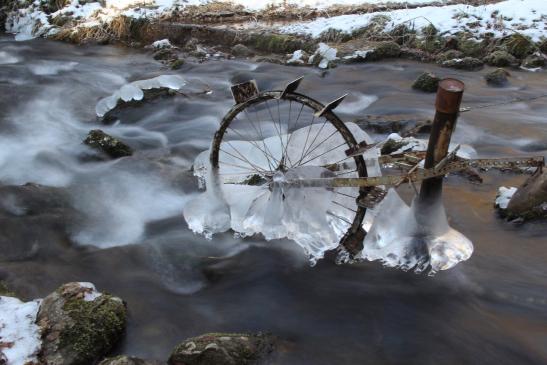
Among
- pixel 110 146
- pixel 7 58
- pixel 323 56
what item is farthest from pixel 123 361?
pixel 7 58

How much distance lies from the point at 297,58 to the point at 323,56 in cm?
71

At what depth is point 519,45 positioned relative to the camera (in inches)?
446

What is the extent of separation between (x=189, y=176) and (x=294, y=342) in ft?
12.2

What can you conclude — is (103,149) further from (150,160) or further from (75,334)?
(75,334)

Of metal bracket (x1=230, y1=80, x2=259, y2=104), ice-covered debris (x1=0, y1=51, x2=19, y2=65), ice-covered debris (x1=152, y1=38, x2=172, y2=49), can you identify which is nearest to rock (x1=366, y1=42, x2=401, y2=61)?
ice-covered debris (x1=152, y1=38, x2=172, y2=49)

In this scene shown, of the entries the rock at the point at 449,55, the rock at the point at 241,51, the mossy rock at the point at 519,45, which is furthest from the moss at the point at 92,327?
the mossy rock at the point at 519,45

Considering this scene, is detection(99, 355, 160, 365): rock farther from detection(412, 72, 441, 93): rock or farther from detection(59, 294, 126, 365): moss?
detection(412, 72, 441, 93): rock

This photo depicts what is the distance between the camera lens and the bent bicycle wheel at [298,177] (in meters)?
4.81

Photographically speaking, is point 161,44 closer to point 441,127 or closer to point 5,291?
point 5,291

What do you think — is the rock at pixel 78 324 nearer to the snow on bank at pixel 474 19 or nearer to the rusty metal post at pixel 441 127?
the rusty metal post at pixel 441 127

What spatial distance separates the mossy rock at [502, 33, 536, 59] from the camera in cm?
1123

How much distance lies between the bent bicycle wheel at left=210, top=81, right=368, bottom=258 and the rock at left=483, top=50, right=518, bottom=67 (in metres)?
7.74

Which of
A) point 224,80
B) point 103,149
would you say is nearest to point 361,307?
point 103,149

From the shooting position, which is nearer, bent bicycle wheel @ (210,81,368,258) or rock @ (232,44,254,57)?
bent bicycle wheel @ (210,81,368,258)
